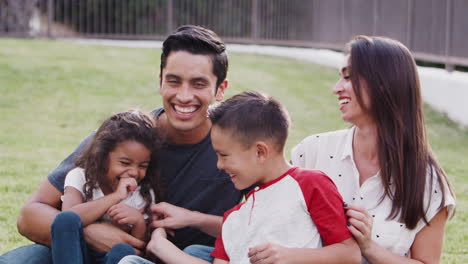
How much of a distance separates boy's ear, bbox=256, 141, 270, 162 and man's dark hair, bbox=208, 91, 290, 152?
0.03 meters

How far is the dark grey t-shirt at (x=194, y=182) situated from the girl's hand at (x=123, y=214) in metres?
0.26

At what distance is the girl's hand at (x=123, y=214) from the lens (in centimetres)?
344

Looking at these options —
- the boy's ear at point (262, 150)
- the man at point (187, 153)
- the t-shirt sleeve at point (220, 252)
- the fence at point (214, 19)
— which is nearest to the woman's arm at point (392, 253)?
the boy's ear at point (262, 150)

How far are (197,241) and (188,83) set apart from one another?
790 mm

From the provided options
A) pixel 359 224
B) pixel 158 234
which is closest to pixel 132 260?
pixel 158 234

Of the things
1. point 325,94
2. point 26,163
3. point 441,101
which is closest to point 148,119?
point 26,163

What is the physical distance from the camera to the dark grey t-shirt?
365 centimetres

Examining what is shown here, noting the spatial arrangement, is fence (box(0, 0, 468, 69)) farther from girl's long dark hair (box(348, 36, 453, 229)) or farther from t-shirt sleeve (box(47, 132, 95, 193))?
girl's long dark hair (box(348, 36, 453, 229))

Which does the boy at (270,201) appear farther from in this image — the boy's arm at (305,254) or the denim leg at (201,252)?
the denim leg at (201,252)

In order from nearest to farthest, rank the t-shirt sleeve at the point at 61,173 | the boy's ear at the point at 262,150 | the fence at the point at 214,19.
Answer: the boy's ear at the point at 262,150 < the t-shirt sleeve at the point at 61,173 < the fence at the point at 214,19

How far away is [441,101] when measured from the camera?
10281 millimetres

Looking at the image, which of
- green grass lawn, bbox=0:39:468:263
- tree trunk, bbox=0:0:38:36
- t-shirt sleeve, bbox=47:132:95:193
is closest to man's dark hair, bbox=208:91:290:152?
t-shirt sleeve, bbox=47:132:95:193

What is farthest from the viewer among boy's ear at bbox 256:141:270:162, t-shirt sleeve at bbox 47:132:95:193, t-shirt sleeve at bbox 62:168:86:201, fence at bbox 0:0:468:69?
fence at bbox 0:0:468:69

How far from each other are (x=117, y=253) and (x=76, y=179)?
1.66 ft
